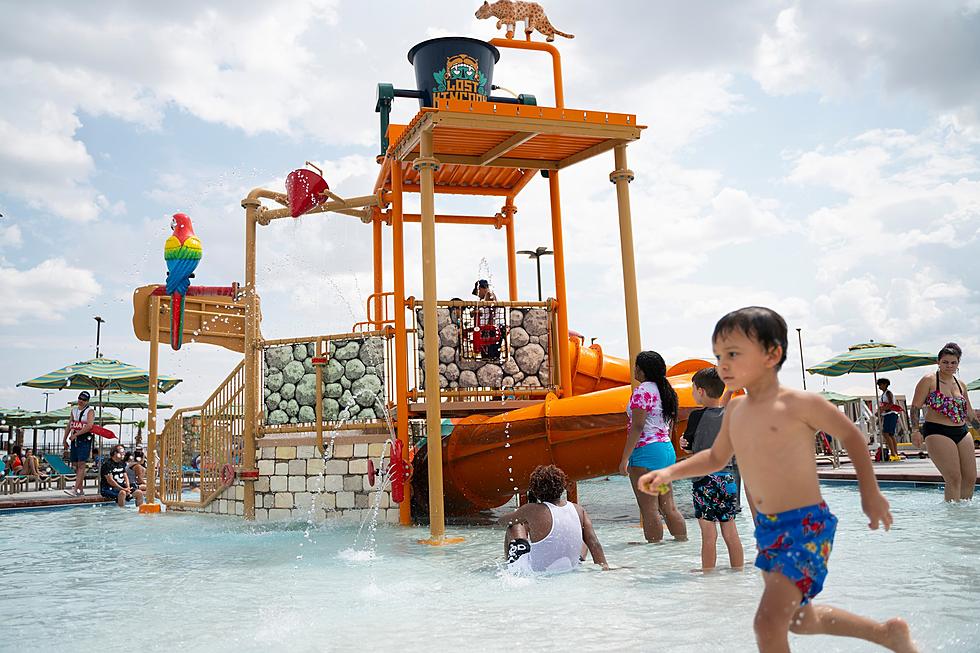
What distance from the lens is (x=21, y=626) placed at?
4344mm

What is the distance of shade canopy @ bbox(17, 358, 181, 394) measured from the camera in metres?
18.8

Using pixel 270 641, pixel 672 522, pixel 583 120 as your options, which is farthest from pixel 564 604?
pixel 583 120

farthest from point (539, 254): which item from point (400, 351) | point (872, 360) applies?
point (400, 351)

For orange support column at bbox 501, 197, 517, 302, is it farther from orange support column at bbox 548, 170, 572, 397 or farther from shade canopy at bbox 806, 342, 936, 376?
shade canopy at bbox 806, 342, 936, 376

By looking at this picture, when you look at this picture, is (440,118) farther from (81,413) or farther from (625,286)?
(81,413)

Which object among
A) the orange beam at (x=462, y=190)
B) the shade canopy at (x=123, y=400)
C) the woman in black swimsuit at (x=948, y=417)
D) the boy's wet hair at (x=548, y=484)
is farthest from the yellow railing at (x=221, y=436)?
the shade canopy at (x=123, y=400)

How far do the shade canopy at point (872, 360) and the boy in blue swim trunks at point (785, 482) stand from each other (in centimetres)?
1886

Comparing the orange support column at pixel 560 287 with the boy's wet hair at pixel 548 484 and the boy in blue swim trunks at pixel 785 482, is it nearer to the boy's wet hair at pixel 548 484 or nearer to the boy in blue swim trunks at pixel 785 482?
the boy's wet hair at pixel 548 484

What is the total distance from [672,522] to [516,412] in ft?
7.57

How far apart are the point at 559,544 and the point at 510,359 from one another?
4147mm

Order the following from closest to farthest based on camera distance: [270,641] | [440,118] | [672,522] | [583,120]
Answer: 1. [270,641]
2. [672,522]
3. [440,118]
4. [583,120]

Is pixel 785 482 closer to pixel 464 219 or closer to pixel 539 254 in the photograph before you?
pixel 464 219

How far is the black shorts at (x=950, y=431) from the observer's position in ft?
25.0

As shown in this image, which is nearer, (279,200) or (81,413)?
(279,200)
